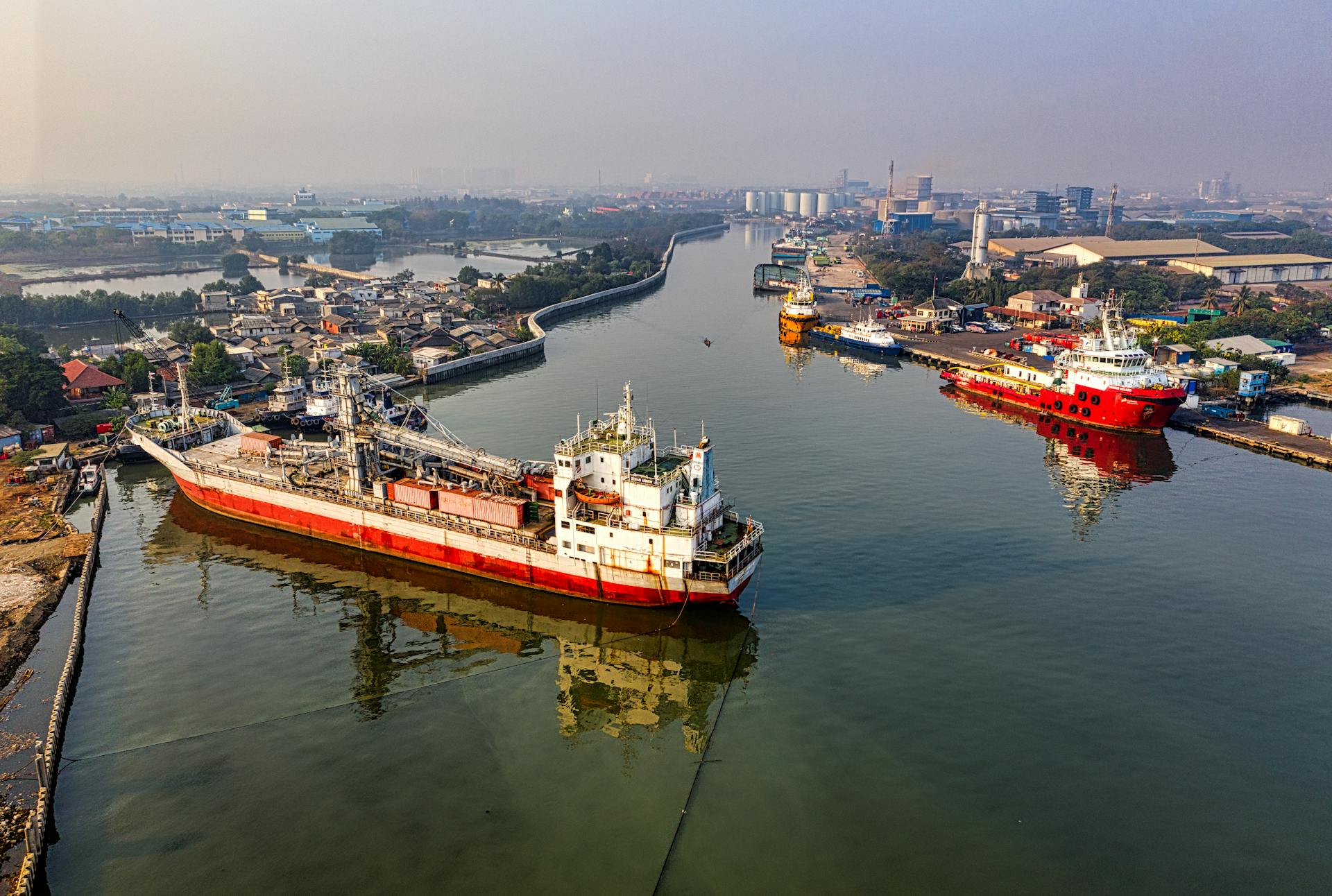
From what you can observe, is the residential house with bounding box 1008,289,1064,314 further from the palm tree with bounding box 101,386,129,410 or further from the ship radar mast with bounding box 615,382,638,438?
the palm tree with bounding box 101,386,129,410

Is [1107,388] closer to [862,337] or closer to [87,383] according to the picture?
[862,337]

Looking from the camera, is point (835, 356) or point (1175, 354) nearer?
point (1175, 354)

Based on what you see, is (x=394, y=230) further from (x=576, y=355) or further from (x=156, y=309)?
(x=576, y=355)

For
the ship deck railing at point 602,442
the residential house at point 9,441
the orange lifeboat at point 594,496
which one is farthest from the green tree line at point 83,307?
the orange lifeboat at point 594,496

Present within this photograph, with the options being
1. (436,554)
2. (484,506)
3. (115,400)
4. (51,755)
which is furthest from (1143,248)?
(51,755)

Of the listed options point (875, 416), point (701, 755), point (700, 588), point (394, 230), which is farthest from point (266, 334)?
point (394, 230)

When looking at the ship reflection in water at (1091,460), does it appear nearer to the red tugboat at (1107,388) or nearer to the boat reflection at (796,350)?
the red tugboat at (1107,388)
